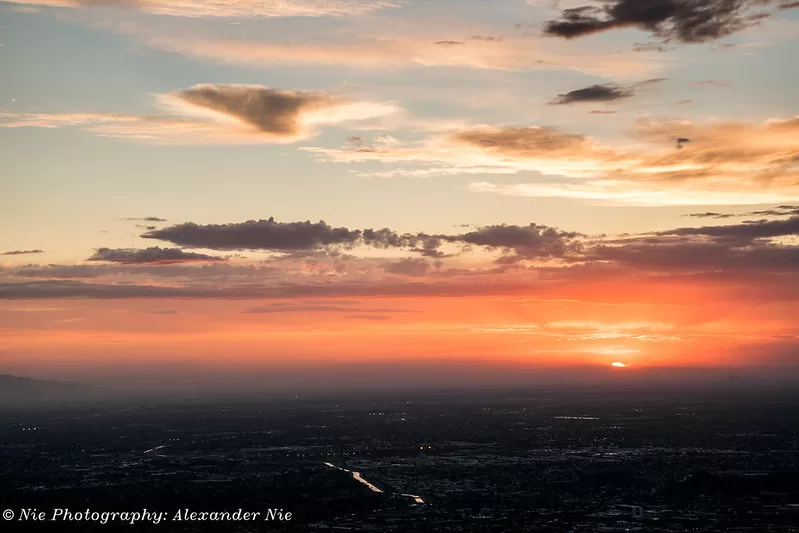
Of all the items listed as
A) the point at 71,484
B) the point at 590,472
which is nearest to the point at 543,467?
the point at 590,472

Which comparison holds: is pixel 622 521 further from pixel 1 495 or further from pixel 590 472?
pixel 1 495

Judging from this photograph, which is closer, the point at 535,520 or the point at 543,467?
the point at 535,520

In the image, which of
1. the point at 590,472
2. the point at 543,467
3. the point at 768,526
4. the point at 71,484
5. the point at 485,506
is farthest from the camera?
the point at 543,467

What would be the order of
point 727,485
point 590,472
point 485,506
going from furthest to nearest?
point 590,472 → point 727,485 → point 485,506

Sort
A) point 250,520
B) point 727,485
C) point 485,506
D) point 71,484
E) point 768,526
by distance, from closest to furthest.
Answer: point 768,526
point 250,520
point 485,506
point 727,485
point 71,484

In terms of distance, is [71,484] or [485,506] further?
[71,484]

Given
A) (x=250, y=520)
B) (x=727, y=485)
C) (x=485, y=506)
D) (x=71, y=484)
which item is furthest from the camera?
(x=71, y=484)

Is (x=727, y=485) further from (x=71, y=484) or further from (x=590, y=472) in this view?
(x=71, y=484)

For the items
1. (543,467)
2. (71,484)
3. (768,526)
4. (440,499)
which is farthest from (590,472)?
(71,484)
